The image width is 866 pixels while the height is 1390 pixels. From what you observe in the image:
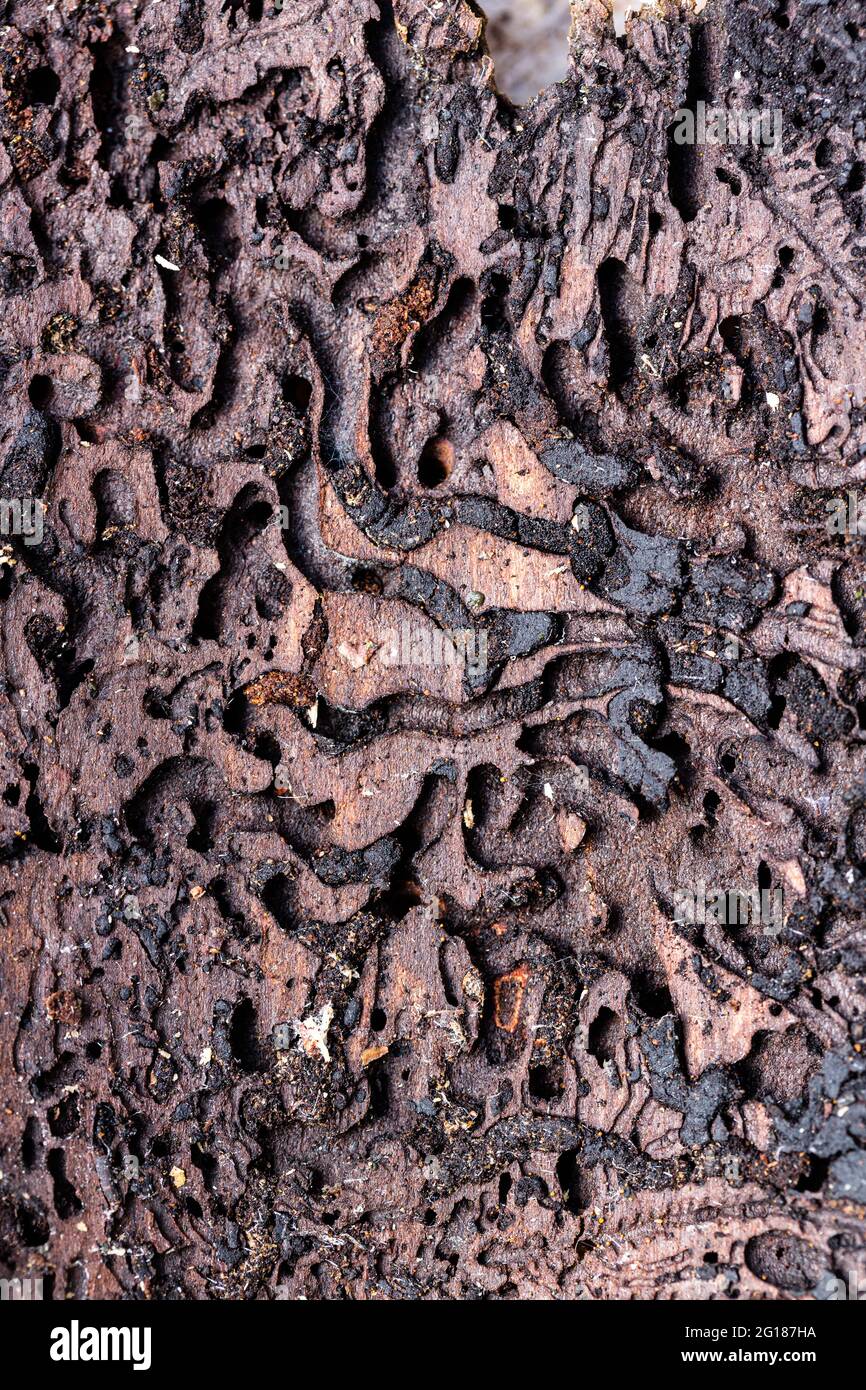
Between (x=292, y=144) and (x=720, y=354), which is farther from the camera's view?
(x=292, y=144)

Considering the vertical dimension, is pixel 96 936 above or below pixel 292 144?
below

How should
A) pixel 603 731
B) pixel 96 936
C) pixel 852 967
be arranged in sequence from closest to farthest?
pixel 852 967 < pixel 603 731 < pixel 96 936

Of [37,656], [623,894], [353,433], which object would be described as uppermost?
[353,433]

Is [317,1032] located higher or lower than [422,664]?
lower

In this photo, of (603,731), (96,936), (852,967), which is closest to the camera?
(852,967)

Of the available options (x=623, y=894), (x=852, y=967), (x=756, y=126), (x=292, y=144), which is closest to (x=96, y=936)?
(x=623, y=894)

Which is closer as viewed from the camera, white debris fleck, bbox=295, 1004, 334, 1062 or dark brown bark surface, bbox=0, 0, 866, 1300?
dark brown bark surface, bbox=0, 0, 866, 1300

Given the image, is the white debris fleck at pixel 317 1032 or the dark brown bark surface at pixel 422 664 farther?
the white debris fleck at pixel 317 1032

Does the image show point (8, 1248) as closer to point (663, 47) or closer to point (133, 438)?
point (133, 438)
